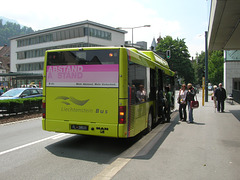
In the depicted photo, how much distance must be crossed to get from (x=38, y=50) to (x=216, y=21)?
2406 inches

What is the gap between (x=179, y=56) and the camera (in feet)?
210

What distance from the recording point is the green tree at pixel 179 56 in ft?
209

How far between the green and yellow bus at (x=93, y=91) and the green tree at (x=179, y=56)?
191 ft

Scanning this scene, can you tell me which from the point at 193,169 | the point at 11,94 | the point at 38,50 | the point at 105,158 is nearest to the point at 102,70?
the point at 105,158

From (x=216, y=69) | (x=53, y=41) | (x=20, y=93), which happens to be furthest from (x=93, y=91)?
(x=53, y=41)

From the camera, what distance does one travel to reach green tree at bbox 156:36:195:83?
63.8 m

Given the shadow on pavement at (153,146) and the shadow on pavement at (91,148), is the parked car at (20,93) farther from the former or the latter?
the shadow on pavement at (153,146)

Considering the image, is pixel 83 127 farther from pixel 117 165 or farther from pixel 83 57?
pixel 83 57

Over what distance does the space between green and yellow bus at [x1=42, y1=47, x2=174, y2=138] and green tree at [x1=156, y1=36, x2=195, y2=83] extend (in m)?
58.3

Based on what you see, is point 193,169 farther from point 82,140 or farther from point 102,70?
point 82,140

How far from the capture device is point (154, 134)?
8.29m

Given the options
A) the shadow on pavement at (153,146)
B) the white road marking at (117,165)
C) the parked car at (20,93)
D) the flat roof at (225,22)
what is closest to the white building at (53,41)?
the parked car at (20,93)

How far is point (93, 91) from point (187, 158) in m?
2.76

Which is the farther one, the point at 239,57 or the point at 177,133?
the point at 239,57
